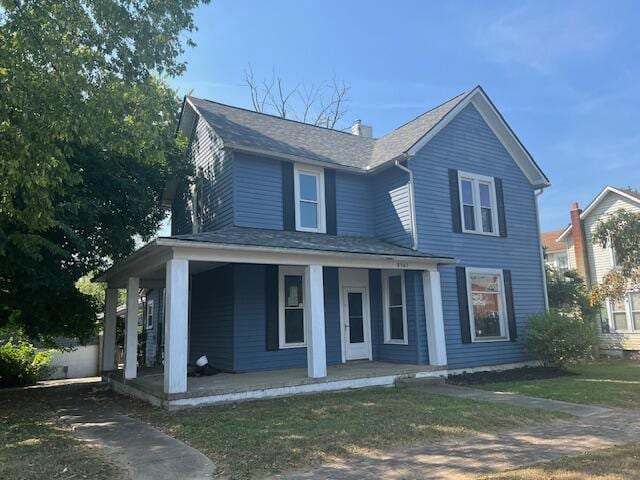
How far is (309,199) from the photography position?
44.8 ft

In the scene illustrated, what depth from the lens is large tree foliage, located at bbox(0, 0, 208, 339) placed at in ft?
24.7

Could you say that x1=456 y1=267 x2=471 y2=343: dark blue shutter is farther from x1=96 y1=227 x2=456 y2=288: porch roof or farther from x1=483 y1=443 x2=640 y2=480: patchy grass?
x1=483 y1=443 x2=640 y2=480: patchy grass

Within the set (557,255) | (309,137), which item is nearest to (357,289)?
(309,137)

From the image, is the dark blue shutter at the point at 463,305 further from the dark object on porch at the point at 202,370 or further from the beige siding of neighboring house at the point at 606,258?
the beige siding of neighboring house at the point at 606,258

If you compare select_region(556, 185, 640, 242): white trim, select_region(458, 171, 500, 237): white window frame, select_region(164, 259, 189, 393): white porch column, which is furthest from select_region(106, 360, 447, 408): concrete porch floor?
select_region(556, 185, 640, 242): white trim

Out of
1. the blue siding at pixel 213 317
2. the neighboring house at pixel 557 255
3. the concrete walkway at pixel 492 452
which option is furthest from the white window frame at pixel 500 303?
the neighboring house at pixel 557 255

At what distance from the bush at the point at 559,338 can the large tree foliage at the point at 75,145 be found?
1096 centimetres

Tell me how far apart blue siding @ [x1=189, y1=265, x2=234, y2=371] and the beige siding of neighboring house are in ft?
55.1

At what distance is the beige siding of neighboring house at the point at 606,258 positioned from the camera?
21375 millimetres

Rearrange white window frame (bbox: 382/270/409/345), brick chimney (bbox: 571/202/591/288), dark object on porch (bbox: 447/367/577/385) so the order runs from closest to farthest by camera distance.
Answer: dark object on porch (bbox: 447/367/577/385) → white window frame (bbox: 382/270/409/345) → brick chimney (bbox: 571/202/591/288)

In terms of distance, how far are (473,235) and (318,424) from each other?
8727 millimetres

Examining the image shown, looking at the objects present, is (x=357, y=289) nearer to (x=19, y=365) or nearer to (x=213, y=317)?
(x=213, y=317)

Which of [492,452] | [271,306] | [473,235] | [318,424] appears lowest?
[492,452]

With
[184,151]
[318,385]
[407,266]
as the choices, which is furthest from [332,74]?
[318,385]
